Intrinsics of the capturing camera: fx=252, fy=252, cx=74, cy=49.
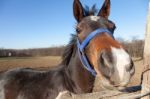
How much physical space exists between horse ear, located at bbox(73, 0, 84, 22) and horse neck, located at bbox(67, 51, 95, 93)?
486 mm

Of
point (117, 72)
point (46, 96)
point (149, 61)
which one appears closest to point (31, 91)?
point (46, 96)

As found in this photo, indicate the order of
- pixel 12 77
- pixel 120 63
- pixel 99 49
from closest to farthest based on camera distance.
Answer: pixel 120 63, pixel 99 49, pixel 12 77

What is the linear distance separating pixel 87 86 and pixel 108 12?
42.9 inches

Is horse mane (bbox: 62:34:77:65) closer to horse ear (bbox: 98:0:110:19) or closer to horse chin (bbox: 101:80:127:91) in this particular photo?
horse ear (bbox: 98:0:110:19)

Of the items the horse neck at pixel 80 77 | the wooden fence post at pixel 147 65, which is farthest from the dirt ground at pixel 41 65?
the wooden fence post at pixel 147 65

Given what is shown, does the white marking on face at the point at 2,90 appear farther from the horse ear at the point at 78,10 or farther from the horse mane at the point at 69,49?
the horse ear at the point at 78,10

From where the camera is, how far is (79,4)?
3365 mm

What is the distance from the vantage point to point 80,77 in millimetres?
3299

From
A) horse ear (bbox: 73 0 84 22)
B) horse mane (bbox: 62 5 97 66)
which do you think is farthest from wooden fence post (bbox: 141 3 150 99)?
horse mane (bbox: 62 5 97 66)

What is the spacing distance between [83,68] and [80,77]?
0.13 metres

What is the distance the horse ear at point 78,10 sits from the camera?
3354mm

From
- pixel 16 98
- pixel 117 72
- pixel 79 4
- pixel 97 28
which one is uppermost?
pixel 79 4

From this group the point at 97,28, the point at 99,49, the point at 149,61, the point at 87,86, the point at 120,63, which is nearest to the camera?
the point at 149,61

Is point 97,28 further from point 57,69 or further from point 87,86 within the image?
point 57,69
